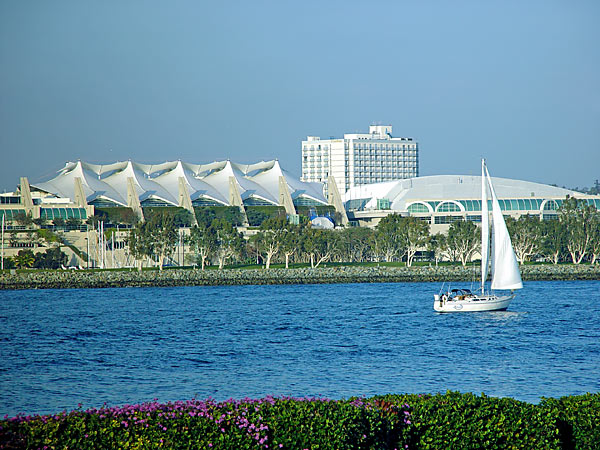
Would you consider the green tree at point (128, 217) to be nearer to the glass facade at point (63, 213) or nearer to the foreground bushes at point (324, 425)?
the glass facade at point (63, 213)

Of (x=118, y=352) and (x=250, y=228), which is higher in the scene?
(x=250, y=228)

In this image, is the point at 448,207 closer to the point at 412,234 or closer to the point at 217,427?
the point at 412,234

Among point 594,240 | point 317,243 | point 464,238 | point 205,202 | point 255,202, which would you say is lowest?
point 317,243

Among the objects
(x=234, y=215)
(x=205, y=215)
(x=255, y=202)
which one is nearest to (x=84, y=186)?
(x=205, y=215)

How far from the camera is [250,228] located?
102 m

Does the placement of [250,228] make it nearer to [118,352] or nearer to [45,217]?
[45,217]

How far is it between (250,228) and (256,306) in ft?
173

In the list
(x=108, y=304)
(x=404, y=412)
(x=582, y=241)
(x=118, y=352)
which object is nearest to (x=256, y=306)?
(x=108, y=304)

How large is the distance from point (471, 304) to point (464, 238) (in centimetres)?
3921

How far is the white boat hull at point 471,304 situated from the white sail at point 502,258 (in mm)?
1390

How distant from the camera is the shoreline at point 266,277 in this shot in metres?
72.3

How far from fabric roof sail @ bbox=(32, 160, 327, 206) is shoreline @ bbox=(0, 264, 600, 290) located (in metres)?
33.8

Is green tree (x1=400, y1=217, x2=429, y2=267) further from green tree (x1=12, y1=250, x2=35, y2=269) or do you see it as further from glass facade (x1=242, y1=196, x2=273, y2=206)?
green tree (x1=12, y1=250, x2=35, y2=269)

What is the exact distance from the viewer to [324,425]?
1020cm
